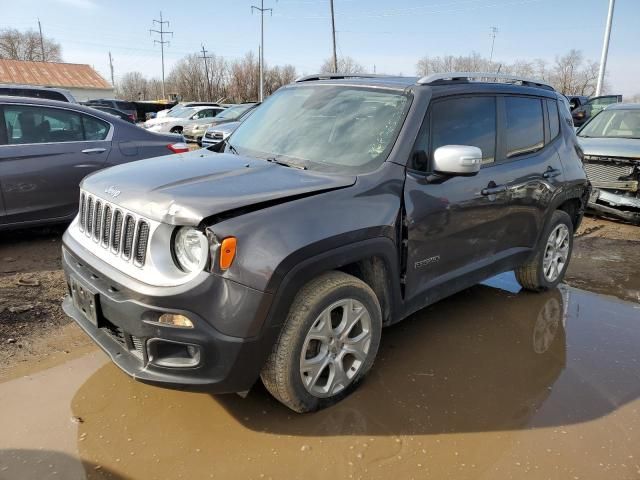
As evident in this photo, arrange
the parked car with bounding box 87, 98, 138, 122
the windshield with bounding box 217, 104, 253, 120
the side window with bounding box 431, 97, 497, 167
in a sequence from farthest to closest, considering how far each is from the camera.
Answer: the parked car with bounding box 87, 98, 138, 122, the windshield with bounding box 217, 104, 253, 120, the side window with bounding box 431, 97, 497, 167

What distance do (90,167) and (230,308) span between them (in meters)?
4.15

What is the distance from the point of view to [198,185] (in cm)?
267

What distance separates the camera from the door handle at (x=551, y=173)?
4352mm

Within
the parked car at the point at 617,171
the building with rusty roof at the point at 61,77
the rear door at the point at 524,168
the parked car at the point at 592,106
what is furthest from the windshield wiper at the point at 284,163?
the building with rusty roof at the point at 61,77

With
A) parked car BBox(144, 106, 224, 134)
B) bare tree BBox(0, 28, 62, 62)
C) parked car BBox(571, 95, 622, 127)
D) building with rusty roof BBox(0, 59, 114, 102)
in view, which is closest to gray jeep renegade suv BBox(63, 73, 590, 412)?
parked car BBox(571, 95, 622, 127)

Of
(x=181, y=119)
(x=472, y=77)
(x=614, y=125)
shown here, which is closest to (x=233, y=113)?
(x=181, y=119)

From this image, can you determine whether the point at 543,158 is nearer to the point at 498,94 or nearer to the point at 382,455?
the point at 498,94

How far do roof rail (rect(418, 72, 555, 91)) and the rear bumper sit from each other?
2023mm

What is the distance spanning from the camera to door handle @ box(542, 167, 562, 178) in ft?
14.3

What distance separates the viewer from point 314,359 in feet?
→ 9.14

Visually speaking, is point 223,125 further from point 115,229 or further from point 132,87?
point 132,87

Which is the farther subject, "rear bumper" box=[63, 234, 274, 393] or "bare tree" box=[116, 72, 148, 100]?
"bare tree" box=[116, 72, 148, 100]

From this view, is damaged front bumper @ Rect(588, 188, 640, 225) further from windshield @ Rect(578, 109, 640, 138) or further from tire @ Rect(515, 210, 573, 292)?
tire @ Rect(515, 210, 573, 292)

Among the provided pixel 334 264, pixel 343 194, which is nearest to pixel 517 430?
pixel 334 264
